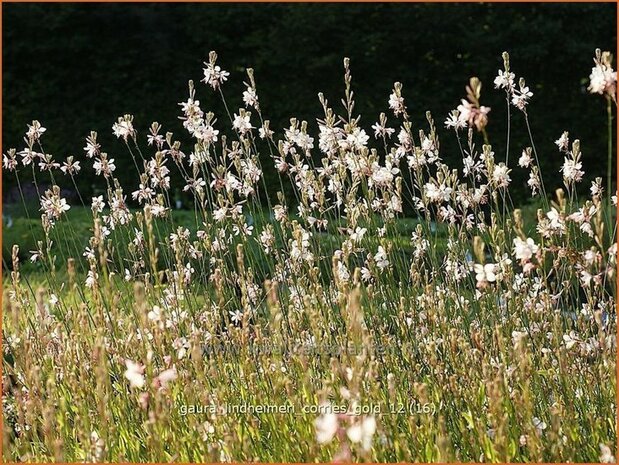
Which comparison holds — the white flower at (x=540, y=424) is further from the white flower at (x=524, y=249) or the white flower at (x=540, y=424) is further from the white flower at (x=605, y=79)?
the white flower at (x=605, y=79)

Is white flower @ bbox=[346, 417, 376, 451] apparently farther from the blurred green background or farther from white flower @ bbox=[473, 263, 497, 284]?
the blurred green background

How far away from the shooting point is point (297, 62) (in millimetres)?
11555

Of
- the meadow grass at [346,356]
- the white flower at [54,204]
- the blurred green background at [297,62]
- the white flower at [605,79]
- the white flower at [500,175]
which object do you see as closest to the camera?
the white flower at [605,79]

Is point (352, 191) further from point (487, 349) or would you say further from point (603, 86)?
point (603, 86)

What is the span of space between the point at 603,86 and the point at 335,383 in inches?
46.8

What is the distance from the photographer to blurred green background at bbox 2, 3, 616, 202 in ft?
37.4

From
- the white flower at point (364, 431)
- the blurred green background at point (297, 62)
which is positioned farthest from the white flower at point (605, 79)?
the blurred green background at point (297, 62)

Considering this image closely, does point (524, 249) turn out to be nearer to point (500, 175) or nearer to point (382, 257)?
point (500, 175)

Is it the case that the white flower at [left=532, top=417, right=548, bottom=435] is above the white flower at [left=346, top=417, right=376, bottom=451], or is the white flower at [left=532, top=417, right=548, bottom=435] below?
below

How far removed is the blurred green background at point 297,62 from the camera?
11414mm

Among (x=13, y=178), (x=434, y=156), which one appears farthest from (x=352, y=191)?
(x=13, y=178)

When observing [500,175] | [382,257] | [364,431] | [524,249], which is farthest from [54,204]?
[364,431]

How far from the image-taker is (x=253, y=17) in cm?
1192

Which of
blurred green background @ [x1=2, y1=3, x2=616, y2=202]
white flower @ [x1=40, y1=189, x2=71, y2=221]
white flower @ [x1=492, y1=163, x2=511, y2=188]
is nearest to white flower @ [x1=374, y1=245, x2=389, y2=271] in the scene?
white flower @ [x1=492, y1=163, x2=511, y2=188]
